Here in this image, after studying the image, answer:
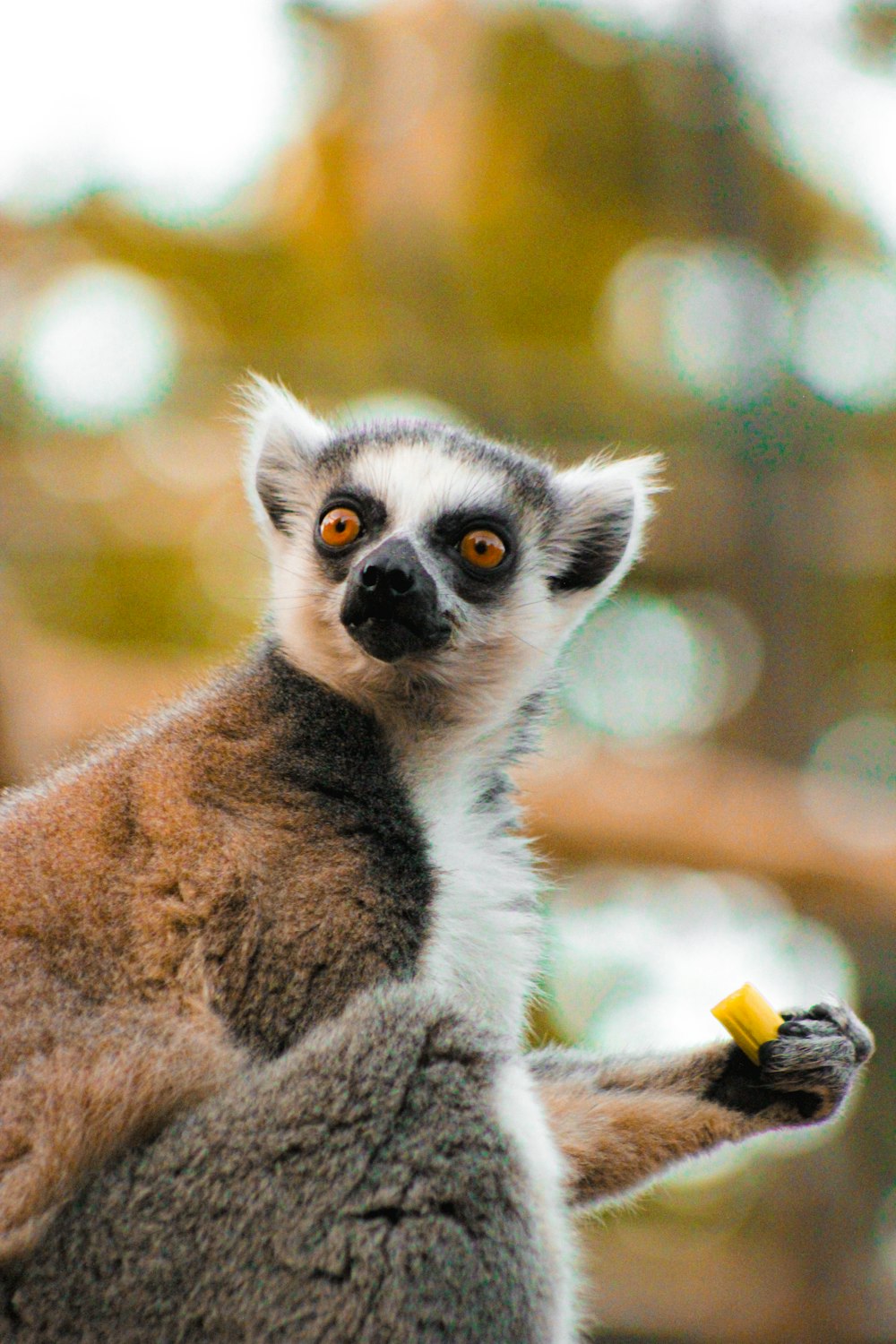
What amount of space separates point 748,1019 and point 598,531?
1.66m

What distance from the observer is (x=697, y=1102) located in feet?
10.3

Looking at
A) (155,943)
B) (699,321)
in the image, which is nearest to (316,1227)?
(155,943)

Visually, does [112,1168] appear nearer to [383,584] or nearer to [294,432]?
[383,584]

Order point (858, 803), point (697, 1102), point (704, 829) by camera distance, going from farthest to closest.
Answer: point (858, 803) → point (704, 829) → point (697, 1102)

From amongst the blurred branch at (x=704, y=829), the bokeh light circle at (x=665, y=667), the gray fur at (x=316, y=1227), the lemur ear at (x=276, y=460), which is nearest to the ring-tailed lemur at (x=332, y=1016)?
the gray fur at (x=316, y=1227)

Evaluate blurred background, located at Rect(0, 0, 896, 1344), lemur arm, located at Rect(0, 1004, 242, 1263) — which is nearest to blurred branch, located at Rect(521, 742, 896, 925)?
blurred background, located at Rect(0, 0, 896, 1344)

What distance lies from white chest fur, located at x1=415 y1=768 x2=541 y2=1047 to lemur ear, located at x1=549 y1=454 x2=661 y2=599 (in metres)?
0.91

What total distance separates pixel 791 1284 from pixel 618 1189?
5.81 meters

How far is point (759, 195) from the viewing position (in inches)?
439

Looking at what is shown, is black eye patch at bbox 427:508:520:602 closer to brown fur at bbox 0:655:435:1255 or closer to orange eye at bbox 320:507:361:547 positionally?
orange eye at bbox 320:507:361:547

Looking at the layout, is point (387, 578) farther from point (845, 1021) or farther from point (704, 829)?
point (704, 829)

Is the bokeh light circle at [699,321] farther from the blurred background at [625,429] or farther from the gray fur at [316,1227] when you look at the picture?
the gray fur at [316,1227]

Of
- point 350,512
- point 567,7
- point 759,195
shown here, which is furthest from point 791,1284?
point 567,7

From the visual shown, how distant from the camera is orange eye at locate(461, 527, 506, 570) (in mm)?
3717
